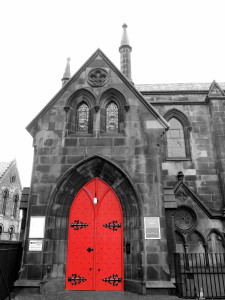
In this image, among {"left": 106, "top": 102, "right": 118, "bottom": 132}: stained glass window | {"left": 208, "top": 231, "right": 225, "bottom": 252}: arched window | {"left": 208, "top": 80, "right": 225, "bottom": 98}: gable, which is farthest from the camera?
{"left": 208, "top": 80, "right": 225, "bottom": 98}: gable

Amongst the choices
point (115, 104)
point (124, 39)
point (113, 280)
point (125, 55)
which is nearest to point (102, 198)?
point (113, 280)

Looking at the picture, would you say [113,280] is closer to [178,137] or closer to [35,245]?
[35,245]

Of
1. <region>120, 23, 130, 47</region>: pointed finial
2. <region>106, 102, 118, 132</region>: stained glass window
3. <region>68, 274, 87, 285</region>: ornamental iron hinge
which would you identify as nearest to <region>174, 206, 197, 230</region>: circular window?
<region>106, 102, 118, 132</region>: stained glass window

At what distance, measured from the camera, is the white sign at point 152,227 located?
8.02 metres

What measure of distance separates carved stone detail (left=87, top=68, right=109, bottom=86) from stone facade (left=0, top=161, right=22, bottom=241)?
2150 cm

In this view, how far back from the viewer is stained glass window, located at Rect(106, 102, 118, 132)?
9.73 metres

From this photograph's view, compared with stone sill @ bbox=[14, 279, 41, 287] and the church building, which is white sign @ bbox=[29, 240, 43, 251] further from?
stone sill @ bbox=[14, 279, 41, 287]

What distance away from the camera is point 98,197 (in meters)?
9.03

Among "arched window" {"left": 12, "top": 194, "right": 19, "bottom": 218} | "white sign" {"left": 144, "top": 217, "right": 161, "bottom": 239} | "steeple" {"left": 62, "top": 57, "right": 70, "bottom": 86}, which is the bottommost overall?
"white sign" {"left": 144, "top": 217, "right": 161, "bottom": 239}

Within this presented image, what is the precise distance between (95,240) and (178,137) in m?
7.67

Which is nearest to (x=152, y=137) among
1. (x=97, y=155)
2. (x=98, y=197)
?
(x=97, y=155)

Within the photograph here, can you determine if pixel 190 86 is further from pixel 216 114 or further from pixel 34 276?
pixel 34 276

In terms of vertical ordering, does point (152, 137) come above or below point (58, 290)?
above

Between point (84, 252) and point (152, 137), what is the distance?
459 cm
